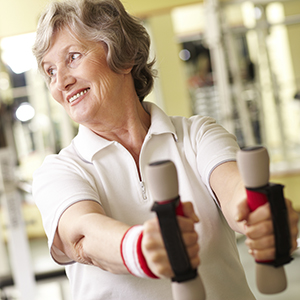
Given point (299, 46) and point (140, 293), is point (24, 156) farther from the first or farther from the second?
point (140, 293)

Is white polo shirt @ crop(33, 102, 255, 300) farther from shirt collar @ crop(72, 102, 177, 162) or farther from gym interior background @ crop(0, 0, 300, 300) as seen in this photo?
gym interior background @ crop(0, 0, 300, 300)

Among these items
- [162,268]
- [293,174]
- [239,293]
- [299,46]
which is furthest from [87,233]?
[299,46]

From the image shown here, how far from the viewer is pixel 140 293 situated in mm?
1025

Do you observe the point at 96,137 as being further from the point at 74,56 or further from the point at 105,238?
the point at 105,238

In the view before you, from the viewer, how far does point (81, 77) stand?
3.44ft

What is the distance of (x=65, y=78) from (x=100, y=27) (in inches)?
6.2

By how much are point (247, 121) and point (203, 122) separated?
297cm

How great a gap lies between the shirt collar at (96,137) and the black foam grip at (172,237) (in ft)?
1.56

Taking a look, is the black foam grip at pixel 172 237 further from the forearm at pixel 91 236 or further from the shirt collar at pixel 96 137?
the shirt collar at pixel 96 137

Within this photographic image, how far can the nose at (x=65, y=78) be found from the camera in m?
1.04

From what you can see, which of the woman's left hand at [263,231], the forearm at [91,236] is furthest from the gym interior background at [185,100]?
the woman's left hand at [263,231]

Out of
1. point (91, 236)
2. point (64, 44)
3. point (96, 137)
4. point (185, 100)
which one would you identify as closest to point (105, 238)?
point (91, 236)

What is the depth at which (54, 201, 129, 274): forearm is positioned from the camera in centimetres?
78

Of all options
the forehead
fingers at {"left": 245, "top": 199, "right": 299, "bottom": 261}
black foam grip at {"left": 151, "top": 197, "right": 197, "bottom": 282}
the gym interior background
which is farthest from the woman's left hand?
the gym interior background
